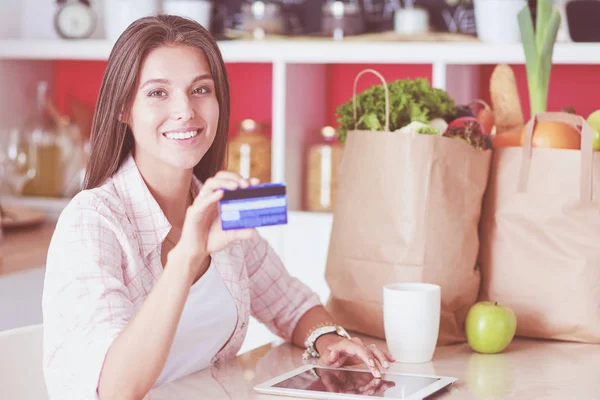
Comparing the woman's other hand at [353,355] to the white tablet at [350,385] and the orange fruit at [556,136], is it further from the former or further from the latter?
the orange fruit at [556,136]

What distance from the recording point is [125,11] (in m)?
2.70

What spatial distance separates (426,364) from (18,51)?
190 centimetres

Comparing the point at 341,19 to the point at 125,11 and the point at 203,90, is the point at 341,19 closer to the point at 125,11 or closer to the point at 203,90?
the point at 125,11

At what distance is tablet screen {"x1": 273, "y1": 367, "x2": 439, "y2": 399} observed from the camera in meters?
1.23

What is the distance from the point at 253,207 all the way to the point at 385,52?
1.42 meters

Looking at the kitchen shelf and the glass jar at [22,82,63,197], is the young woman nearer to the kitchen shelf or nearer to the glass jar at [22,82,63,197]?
the kitchen shelf

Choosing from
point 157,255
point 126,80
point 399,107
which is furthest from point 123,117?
point 399,107

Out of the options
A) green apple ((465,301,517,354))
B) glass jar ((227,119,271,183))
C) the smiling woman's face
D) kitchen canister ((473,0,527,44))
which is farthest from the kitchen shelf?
the smiling woman's face

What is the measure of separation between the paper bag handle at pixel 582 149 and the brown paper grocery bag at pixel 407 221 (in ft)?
0.19

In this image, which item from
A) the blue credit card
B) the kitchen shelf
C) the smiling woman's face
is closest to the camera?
the blue credit card

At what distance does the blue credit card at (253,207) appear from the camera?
1118mm

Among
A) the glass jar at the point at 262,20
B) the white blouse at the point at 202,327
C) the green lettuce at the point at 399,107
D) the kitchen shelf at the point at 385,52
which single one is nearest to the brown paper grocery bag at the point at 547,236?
the green lettuce at the point at 399,107

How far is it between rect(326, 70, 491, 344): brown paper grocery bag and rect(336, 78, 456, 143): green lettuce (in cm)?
4

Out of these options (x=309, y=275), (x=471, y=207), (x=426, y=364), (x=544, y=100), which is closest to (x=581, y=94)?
(x=309, y=275)
